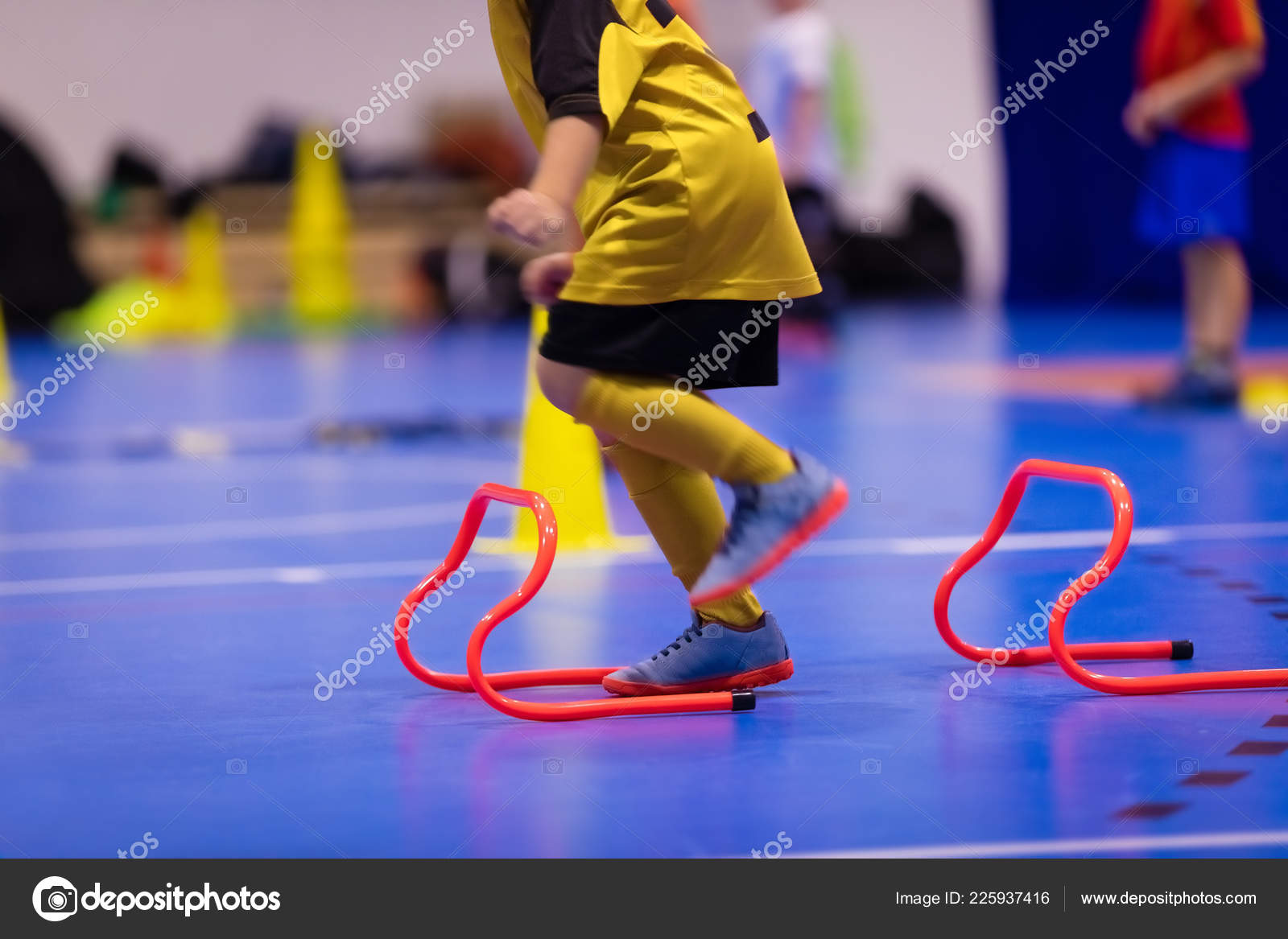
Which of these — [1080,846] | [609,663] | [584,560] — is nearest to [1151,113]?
[584,560]

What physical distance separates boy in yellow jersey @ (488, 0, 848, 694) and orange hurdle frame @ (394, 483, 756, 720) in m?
0.18

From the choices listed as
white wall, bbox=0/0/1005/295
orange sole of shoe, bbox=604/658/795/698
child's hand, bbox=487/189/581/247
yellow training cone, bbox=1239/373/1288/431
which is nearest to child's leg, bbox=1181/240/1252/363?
yellow training cone, bbox=1239/373/1288/431

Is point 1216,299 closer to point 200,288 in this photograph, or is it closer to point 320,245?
point 320,245

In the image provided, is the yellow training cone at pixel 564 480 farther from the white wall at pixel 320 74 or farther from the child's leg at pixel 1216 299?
the white wall at pixel 320 74

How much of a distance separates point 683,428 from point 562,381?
22cm

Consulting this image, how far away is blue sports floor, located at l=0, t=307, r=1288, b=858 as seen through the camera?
7.54ft

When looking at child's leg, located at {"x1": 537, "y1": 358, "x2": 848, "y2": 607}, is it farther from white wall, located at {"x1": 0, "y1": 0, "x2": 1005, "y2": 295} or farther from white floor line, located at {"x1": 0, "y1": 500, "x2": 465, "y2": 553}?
white wall, located at {"x1": 0, "y1": 0, "x2": 1005, "y2": 295}

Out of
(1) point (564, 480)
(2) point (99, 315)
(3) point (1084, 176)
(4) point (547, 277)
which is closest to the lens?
(4) point (547, 277)

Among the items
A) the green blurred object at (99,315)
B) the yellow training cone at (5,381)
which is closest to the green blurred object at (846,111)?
the green blurred object at (99,315)

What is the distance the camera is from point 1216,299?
6.93 m

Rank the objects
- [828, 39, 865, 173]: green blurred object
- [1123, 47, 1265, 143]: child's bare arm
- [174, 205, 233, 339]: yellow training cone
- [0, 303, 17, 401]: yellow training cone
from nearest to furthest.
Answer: [1123, 47, 1265, 143]: child's bare arm, [0, 303, 17, 401]: yellow training cone, [174, 205, 233, 339]: yellow training cone, [828, 39, 865, 173]: green blurred object

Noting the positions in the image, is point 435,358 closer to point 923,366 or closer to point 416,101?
point 923,366

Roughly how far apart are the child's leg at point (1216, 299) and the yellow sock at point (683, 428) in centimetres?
462

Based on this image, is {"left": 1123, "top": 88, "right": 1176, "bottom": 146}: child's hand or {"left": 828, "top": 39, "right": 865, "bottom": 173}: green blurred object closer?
{"left": 1123, "top": 88, "right": 1176, "bottom": 146}: child's hand
